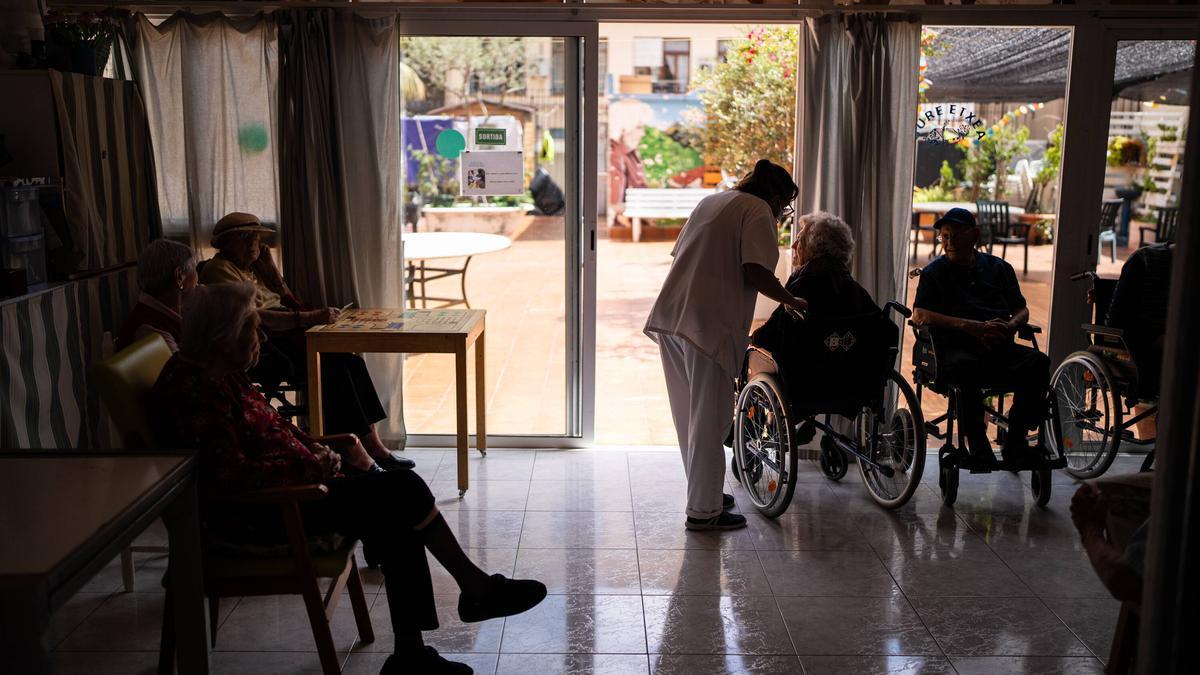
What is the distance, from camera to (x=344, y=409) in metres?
4.34

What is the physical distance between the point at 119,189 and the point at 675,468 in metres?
2.68

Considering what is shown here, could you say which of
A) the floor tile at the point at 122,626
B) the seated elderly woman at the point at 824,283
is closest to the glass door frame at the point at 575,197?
the seated elderly woman at the point at 824,283

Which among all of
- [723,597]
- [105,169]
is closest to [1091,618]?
[723,597]

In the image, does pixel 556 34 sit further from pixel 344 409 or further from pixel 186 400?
pixel 186 400

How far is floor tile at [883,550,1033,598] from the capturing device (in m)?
3.47

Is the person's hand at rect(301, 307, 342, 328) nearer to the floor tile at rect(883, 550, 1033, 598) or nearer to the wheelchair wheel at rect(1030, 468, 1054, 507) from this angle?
the floor tile at rect(883, 550, 1033, 598)

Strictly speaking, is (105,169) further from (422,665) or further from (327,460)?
(422,665)

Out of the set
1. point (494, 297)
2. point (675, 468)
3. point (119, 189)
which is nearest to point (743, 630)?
point (675, 468)

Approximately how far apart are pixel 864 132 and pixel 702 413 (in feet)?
5.44

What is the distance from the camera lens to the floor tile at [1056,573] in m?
3.47

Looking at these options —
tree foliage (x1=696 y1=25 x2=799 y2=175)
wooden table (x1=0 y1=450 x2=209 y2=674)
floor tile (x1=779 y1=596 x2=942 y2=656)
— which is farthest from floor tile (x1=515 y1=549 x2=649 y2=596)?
tree foliage (x1=696 y1=25 x2=799 y2=175)

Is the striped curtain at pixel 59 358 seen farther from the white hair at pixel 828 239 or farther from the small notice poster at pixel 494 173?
the white hair at pixel 828 239

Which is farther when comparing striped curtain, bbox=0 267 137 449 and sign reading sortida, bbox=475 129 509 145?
sign reading sortida, bbox=475 129 509 145

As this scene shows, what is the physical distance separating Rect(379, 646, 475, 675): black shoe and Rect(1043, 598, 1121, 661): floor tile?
1.85 metres
